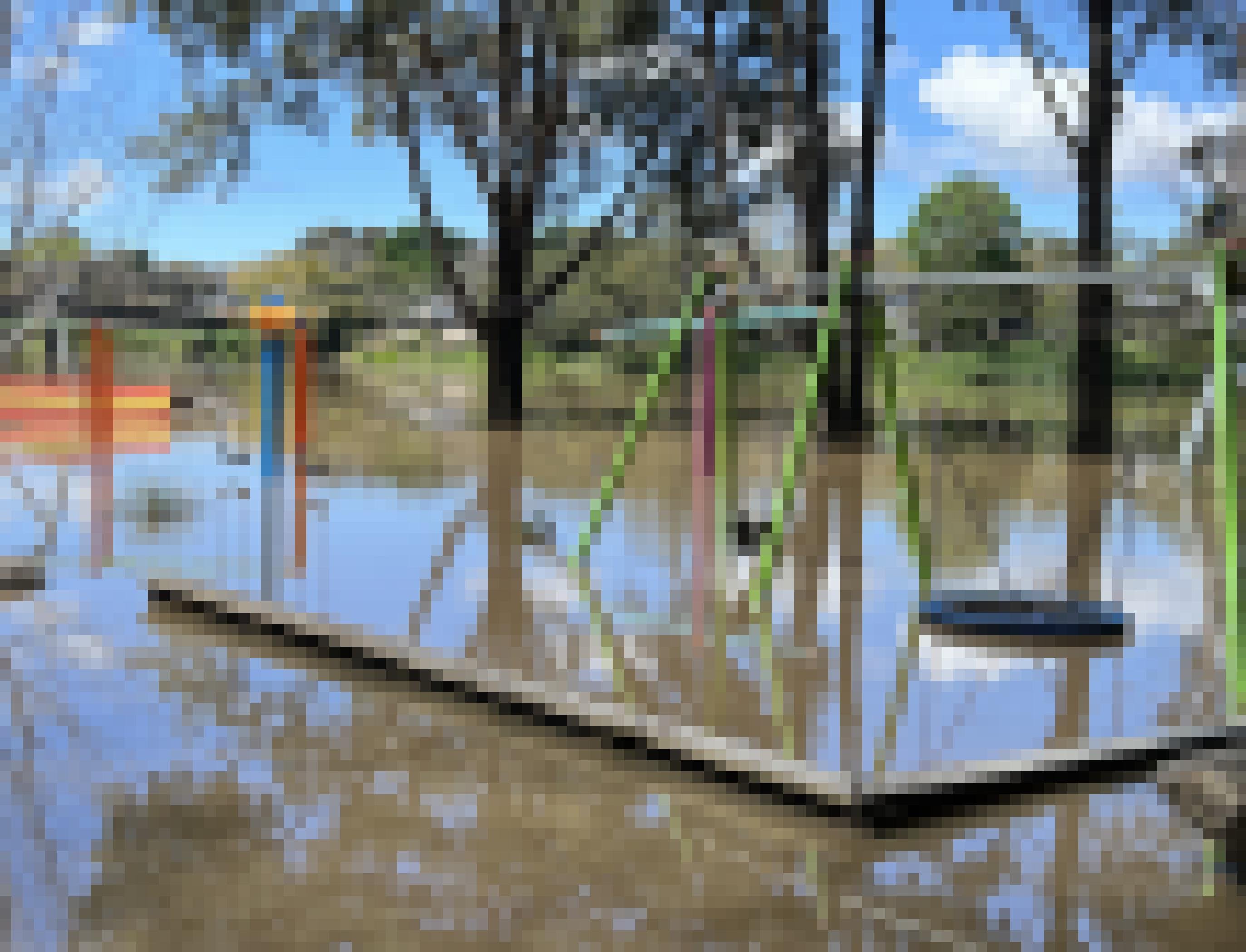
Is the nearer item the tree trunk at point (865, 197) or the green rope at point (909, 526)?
the green rope at point (909, 526)

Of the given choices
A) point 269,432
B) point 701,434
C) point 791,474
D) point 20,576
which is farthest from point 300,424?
point 791,474

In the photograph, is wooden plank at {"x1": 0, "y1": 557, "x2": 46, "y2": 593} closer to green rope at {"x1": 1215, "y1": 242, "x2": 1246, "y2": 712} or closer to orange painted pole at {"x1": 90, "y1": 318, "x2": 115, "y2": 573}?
orange painted pole at {"x1": 90, "y1": 318, "x2": 115, "y2": 573}

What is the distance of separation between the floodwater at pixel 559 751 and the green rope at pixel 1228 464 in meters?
0.43

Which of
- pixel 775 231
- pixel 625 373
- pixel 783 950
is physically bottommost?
pixel 783 950

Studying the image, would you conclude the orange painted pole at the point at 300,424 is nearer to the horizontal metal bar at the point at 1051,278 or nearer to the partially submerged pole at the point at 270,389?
the partially submerged pole at the point at 270,389

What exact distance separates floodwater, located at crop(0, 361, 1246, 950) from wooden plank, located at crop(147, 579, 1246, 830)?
0.19ft

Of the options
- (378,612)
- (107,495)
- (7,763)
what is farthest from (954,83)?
(7,763)

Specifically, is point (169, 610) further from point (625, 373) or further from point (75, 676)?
point (625, 373)

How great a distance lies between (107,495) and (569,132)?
8.95 metres

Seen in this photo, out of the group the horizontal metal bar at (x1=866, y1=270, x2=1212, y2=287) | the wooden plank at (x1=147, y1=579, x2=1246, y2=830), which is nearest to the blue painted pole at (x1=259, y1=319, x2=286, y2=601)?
the wooden plank at (x1=147, y1=579, x2=1246, y2=830)

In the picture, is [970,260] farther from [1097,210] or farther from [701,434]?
[701,434]

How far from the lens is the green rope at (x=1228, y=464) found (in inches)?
146

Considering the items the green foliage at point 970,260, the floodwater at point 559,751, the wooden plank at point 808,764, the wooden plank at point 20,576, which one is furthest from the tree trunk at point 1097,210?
the wooden plank at point 808,764

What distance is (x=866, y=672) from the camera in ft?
15.6
